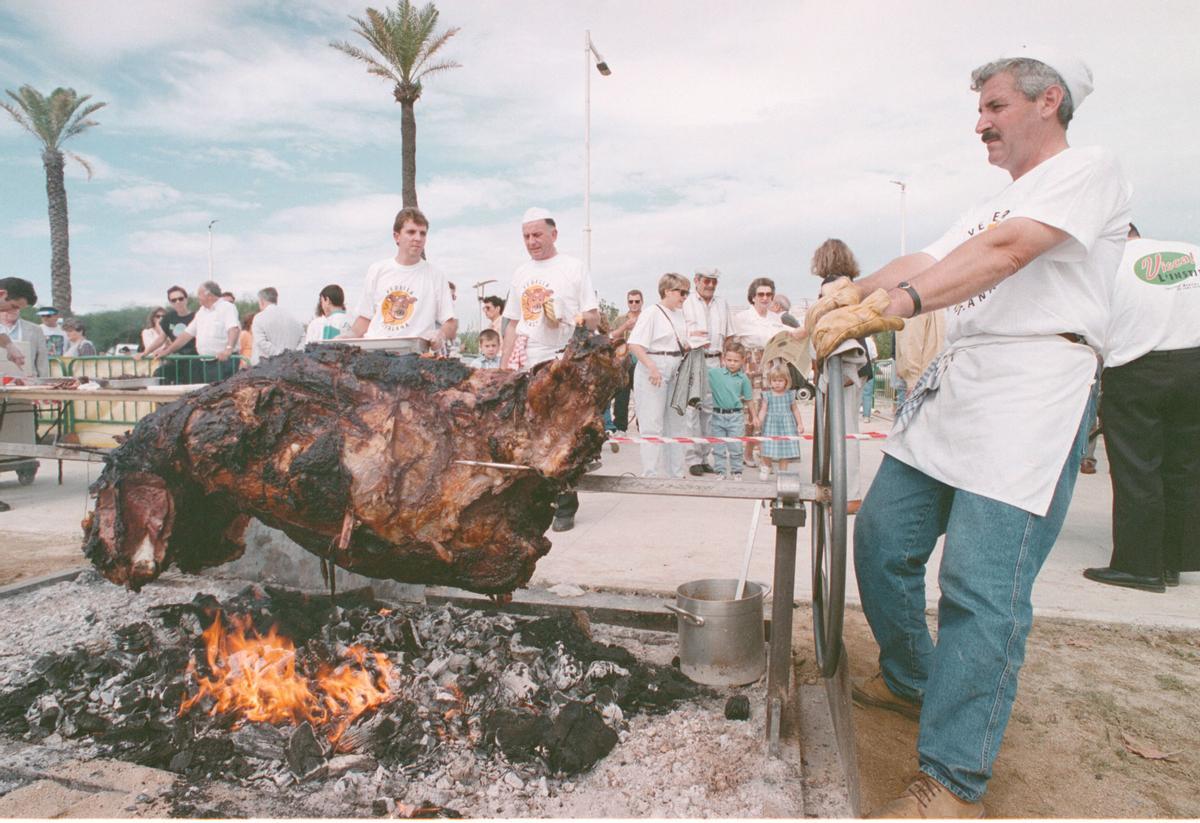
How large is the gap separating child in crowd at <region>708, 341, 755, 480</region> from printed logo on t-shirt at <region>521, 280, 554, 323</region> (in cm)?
282

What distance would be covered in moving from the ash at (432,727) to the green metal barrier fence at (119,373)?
6502 mm

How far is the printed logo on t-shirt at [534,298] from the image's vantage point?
571cm

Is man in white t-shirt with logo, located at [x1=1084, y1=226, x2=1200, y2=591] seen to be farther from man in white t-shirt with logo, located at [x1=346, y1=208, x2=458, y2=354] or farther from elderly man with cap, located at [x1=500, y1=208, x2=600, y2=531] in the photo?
man in white t-shirt with logo, located at [x1=346, y1=208, x2=458, y2=354]

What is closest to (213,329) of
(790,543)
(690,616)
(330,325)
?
(330,325)

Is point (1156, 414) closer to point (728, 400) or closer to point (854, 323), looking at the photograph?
point (854, 323)

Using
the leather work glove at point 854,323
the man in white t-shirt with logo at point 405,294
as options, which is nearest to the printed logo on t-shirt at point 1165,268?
the leather work glove at point 854,323

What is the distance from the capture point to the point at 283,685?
2914 millimetres

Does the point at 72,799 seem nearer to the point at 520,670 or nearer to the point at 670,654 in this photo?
the point at 520,670

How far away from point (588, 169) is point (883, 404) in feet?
35.9

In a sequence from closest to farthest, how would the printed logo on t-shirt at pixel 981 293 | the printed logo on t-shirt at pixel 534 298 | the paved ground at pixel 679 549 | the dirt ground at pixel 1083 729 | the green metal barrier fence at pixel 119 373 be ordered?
the printed logo on t-shirt at pixel 981 293
the dirt ground at pixel 1083 729
the paved ground at pixel 679 549
the printed logo on t-shirt at pixel 534 298
the green metal barrier fence at pixel 119 373

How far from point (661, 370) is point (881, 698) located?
448 centimetres

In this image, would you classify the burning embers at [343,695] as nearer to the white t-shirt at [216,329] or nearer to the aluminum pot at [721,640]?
the aluminum pot at [721,640]

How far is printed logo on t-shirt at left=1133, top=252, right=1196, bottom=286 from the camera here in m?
4.49

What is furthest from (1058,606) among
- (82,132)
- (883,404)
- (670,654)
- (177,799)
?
(82,132)
